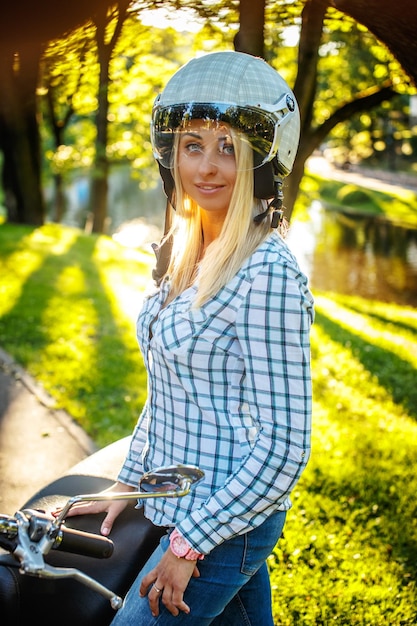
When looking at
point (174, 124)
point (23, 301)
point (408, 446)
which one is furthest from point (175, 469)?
point (23, 301)

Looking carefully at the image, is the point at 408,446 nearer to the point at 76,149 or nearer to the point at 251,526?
the point at 251,526

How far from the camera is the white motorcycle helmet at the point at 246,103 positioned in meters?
1.95

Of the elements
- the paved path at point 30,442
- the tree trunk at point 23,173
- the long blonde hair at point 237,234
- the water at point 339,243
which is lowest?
the water at point 339,243

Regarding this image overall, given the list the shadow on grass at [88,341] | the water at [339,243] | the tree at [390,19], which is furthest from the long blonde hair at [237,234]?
the water at [339,243]

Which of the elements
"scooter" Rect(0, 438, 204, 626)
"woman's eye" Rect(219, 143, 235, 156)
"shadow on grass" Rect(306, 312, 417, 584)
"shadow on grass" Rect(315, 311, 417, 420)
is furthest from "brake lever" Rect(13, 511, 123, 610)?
"shadow on grass" Rect(315, 311, 417, 420)

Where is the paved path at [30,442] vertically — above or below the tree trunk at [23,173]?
below

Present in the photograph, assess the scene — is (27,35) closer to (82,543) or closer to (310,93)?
(82,543)

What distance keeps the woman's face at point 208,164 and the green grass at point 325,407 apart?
2.25 metres

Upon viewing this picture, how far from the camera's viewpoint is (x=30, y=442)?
4695 millimetres

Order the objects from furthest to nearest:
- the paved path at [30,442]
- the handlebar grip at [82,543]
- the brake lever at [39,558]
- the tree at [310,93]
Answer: the paved path at [30,442]
the tree at [310,93]
the handlebar grip at [82,543]
the brake lever at [39,558]

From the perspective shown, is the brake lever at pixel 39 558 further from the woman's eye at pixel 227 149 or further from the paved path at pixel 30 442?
the paved path at pixel 30 442

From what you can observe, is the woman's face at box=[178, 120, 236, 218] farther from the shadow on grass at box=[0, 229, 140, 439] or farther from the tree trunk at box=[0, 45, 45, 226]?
the tree trunk at box=[0, 45, 45, 226]

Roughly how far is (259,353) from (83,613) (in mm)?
968

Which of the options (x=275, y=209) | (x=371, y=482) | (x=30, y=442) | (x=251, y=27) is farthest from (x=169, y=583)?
(x=30, y=442)
